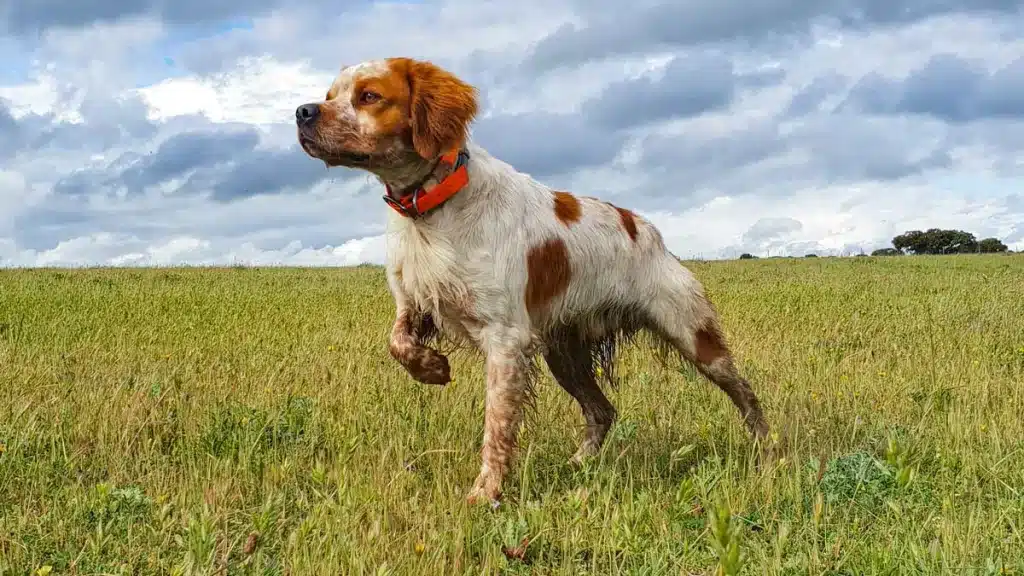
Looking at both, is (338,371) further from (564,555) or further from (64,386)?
(564,555)

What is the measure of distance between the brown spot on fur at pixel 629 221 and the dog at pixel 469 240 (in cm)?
3

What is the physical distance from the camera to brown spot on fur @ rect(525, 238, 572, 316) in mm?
4520

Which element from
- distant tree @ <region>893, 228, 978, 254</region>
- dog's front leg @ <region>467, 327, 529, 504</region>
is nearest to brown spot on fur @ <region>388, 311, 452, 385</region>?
dog's front leg @ <region>467, 327, 529, 504</region>

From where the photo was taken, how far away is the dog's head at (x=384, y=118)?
407 centimetres

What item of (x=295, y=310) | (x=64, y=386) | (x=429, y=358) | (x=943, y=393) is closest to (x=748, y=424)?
(x=943, y=393)

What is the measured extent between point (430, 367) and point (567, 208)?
1.13 metres

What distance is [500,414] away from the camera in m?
4.26

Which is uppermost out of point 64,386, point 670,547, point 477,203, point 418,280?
point 477,203

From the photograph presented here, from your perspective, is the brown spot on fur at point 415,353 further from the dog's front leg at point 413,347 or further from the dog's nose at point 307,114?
the dog's nose at point 307,114

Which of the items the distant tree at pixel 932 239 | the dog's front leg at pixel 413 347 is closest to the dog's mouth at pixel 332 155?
the dog's front leg at pixel 413 347

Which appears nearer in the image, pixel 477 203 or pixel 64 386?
pixel 477 203

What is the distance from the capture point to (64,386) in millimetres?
6188

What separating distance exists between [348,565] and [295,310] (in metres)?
8.86

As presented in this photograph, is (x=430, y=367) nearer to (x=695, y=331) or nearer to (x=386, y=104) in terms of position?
(x=386, y=104)
